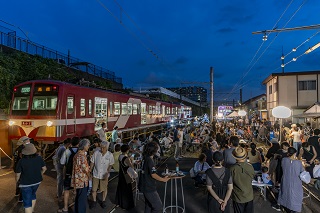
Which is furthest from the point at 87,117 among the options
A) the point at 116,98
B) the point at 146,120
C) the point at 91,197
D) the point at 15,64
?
the point at 146,120

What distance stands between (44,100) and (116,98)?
17.2ft

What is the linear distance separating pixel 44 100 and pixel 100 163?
583 cm

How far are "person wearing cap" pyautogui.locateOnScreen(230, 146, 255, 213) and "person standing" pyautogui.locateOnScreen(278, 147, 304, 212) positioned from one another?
3.07 ft

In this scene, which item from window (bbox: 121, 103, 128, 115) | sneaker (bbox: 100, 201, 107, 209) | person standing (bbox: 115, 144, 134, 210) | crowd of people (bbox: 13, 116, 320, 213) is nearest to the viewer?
crowd of people (bbox: 13, 116, 320, 213)

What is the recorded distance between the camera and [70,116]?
421 inches

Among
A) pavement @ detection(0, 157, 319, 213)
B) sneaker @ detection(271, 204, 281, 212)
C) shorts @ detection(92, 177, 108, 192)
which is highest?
shorts @ detection(92, 177, 108, 192)

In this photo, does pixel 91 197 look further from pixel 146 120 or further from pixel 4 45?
pixel 146 120

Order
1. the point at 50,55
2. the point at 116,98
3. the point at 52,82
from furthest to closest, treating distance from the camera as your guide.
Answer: the point at 50,55, the point at 116,98, the point at 52,82

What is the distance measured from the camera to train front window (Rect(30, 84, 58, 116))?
10.1 metres

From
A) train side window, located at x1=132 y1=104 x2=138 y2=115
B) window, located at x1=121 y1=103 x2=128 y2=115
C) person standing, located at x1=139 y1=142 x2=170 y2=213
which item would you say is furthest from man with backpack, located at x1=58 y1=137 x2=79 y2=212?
train side window, located at x1=132 y1=104 x2=138 y2=115

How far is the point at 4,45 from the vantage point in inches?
552

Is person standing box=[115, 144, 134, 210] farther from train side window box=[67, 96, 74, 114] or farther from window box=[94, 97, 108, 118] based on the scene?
window box=[94, 97, 108, 118]

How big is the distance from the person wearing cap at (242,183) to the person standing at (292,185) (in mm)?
937

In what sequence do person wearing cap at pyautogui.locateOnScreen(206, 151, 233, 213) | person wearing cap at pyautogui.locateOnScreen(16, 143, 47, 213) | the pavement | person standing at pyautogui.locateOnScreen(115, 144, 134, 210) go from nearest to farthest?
1. person wearing cap at pyautogui.locateOnScreen(206, 151, 233, 213)
2. person wearing cap at pyautogui.locateOnScreen(16, 143, 47, 213)
3. person standing at pyautogui.locateOnScreen(115, 144, 134, 210)
4. the pavement
